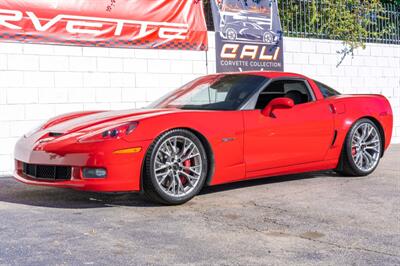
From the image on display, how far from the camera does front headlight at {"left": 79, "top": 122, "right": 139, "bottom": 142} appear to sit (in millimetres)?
4902

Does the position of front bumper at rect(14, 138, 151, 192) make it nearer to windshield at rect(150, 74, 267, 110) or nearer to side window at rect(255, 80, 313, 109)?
windshield at rect(150, 74, 267, 110)

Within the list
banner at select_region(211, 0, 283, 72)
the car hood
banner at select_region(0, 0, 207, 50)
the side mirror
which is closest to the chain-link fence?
banner at select_region(211, 0, 283, 72)

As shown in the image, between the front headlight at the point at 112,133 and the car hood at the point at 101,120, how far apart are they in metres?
0.10

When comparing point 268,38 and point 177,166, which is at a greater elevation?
point 268,38

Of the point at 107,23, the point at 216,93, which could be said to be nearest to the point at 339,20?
the point at 107,23

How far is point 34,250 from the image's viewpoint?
3668mm

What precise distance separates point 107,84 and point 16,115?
1.46 m

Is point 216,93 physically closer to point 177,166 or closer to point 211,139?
point 211,139

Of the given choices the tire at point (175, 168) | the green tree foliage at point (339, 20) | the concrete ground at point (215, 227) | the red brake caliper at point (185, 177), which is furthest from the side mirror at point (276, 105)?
the green tree foliage at point (339, 20)

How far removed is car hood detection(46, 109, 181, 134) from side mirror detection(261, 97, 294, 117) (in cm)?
96

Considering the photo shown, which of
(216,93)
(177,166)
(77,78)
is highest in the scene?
(77,78)

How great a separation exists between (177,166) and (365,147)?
9.03 feet

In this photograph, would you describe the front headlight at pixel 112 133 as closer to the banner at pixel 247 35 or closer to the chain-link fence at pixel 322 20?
the banner at pixel 247 35

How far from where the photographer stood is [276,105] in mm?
5902
